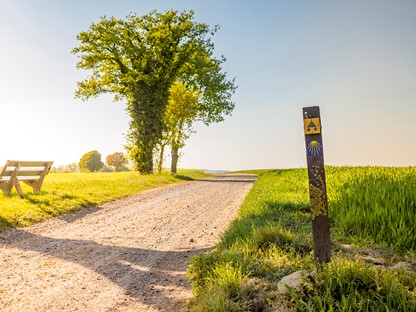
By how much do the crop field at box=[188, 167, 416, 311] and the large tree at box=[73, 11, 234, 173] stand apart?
21280mm

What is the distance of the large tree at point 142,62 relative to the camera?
92.6 feet

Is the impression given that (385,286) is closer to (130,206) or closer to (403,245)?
(403,245)

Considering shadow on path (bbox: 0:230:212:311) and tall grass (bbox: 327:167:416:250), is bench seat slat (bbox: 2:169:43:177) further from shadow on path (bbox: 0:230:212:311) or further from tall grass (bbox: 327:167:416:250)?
tall grass (bbox: 327:167:416:250)

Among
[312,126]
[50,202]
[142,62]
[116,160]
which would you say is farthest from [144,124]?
[116,160]

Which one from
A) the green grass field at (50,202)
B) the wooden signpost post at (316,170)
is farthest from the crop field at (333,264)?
the green grass field at (50,202)

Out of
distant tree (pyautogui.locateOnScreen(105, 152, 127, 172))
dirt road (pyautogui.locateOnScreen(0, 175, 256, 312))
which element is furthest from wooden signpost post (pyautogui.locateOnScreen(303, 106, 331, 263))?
distant tree (pyautogui.locateOnScreen(105, 152, 127, 172))

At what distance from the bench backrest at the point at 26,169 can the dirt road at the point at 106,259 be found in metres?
3.50

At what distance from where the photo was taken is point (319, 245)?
4.67 metres

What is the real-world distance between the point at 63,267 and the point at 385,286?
5.03 m

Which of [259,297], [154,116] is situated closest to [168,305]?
[259,297]

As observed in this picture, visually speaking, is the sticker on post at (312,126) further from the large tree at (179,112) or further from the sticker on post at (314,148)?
the large tree at (179,112)

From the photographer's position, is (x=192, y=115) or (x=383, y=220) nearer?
(x=383, y=220)

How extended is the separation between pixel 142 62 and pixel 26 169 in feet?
57.3

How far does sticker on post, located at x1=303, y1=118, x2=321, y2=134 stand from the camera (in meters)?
4.73
